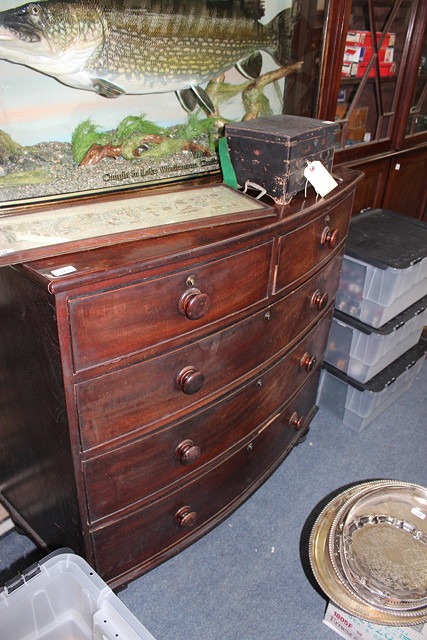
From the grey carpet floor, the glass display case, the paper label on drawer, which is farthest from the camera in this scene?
the glass display case

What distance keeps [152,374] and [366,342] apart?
1.30 m

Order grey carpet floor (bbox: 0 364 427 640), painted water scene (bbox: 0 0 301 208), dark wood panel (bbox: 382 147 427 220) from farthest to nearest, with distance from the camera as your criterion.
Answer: dark wood panel (bbox: 382 147 427 220), grey carpet floor (bbox: 0 364 427 640), painted water scene (bbox: 0 0 301 208)

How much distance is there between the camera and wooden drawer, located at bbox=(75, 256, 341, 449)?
115cm

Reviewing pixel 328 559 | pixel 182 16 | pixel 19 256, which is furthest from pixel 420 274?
pixel 19 256

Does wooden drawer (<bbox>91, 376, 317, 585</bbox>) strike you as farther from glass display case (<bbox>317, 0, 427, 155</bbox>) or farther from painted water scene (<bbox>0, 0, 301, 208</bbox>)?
glass display case (<bbox>317, 0, 427, 155</bbox>)

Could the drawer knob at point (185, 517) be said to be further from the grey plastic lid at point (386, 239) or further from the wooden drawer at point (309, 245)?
the grey plastic lid at point (386, 239)

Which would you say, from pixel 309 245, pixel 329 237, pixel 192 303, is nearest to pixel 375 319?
pixel 329 237

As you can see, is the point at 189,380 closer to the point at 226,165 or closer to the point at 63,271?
the point at 63,271

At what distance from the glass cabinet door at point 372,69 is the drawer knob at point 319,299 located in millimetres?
846

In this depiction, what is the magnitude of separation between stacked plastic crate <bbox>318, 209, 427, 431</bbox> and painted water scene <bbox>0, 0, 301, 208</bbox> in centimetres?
89

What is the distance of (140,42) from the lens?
134 cm

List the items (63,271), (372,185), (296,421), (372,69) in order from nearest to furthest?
Result: (63,271) < (296,421) < (372,69) < (372,185)

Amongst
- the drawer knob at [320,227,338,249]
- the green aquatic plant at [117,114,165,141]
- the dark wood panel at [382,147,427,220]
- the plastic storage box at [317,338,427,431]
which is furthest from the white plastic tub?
the green aquatic plant at [117,114,165,141]

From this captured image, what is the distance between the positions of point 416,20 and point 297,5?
1.01 metres
